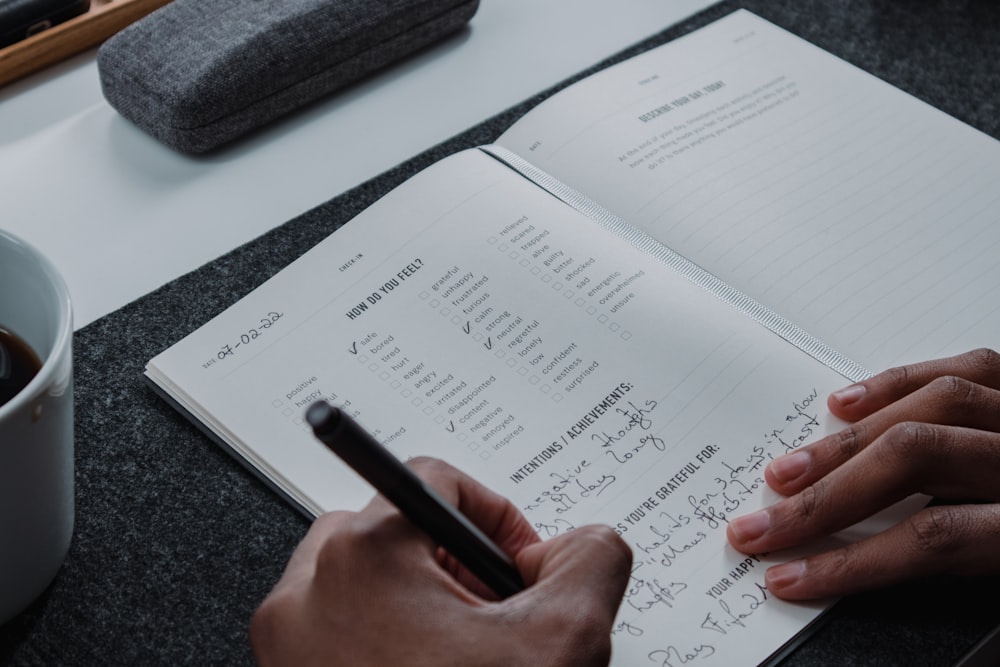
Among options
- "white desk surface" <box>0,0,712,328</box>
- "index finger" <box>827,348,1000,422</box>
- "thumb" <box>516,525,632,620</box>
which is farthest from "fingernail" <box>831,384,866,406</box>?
"white desk surface" <box>0,0,712,328</box>

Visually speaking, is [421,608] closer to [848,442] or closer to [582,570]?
[582,570]

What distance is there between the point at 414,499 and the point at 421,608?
4cm

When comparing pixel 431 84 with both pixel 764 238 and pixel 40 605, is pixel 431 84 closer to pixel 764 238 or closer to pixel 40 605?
pixel 764 238

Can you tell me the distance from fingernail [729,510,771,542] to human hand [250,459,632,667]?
0.09 metres

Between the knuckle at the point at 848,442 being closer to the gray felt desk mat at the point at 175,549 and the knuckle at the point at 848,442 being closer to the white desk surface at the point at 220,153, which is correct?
the gray felt desk mat at the point at 175,549

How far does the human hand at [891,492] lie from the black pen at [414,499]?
0.12 metres

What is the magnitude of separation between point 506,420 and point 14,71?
442 mm

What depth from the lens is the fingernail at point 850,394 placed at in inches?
19.8

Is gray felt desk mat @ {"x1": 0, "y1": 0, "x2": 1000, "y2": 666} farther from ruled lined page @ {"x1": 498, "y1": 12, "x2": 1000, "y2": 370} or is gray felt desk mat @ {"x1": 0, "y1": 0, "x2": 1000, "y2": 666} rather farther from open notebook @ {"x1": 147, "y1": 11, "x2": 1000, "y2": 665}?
ruled lined page @ {"x1": 498, "y1": 12, "x2": 1000, "y2": 370}

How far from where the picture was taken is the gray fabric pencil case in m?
0.66

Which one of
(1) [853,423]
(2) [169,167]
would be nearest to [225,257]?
(2) [169,167]

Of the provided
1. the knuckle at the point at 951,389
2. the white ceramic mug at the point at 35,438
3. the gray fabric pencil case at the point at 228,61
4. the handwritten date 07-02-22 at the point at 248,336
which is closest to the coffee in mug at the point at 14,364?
the white ceramic mug at the point at 35,438

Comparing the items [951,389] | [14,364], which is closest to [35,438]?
[14,364]

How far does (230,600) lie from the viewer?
45cm
